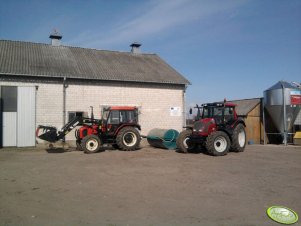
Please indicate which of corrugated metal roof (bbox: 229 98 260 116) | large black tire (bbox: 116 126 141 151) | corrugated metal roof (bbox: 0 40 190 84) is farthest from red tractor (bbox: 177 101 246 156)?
corrugated metal roof (bbox: 229 98 260 116)

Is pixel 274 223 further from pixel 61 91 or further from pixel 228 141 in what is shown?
pixel 61 91

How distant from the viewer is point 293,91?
2039 centimetres

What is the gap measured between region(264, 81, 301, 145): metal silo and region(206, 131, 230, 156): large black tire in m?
8.02

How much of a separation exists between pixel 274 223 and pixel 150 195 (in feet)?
8.05

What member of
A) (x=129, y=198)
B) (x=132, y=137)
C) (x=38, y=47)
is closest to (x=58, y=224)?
(x=129, y=198)

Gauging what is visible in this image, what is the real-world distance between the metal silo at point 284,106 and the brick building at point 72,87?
5600mm

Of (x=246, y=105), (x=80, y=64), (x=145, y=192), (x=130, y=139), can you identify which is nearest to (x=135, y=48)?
(x=80, y=64)

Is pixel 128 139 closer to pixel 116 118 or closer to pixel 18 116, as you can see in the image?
pixel 116 118

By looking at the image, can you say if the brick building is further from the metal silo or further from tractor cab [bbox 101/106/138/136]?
the metal silo

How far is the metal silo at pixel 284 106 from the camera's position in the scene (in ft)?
66.2

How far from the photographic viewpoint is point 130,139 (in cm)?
1537

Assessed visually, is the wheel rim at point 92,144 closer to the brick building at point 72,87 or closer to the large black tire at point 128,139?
the large black tire at point 128,139

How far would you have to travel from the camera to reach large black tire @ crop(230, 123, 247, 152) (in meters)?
14.3

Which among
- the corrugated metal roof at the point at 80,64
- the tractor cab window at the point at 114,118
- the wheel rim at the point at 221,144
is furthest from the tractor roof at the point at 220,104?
the corrugated metal roof at the point at 80,64
